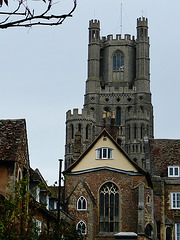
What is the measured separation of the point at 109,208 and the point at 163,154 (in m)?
8.44

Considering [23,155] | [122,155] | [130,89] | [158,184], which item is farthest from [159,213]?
[130,89]

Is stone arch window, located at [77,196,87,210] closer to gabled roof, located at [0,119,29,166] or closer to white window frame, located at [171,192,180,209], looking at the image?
white window frame, located at [171,192,180,209]

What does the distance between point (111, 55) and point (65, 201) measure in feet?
294

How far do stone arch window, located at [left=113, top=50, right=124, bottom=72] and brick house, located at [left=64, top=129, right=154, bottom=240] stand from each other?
8671cm

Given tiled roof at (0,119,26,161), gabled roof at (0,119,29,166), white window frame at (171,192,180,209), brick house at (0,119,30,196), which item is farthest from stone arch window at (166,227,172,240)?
tiled roof at (0,119,26,161)

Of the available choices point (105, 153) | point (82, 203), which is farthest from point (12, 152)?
point (105, 153)

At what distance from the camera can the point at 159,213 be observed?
153ft

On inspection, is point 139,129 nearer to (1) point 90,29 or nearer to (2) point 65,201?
(1) point 90,29

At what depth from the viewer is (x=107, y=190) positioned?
45969 mm

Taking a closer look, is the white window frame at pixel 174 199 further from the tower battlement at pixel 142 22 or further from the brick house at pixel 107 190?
the tower battlement at pixel 142 22

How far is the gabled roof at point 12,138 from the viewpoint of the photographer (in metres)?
21.5

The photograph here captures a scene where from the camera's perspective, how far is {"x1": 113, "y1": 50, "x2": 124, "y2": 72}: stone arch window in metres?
132

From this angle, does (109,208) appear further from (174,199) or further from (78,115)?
(78,115)

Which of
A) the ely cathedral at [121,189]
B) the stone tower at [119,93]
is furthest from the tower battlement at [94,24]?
the ely cathedral at [121,189]
